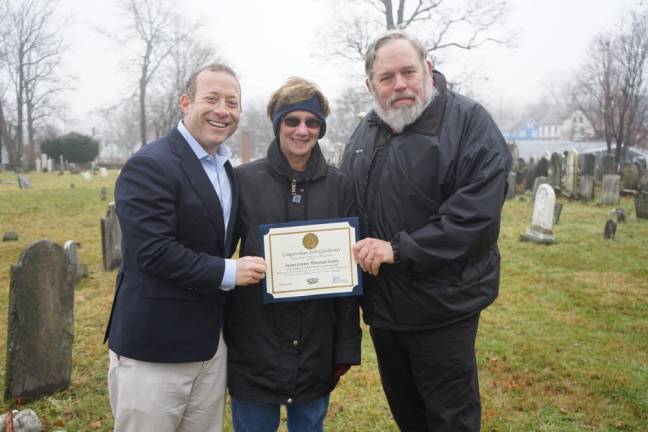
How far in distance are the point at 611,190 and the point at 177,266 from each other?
1797cm

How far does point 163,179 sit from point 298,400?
4.29 ft

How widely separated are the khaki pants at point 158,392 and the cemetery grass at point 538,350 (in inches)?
70.3

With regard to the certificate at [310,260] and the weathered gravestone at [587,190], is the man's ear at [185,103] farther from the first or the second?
the weathered gravestone at [587,190]

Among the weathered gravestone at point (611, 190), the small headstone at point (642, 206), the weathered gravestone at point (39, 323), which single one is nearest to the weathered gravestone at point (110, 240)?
the weathered gravestone at point (39, 323)

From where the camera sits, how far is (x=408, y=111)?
271 cm

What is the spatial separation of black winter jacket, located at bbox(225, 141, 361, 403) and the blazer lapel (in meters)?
0.18

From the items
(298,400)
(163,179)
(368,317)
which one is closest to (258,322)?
(298,400)

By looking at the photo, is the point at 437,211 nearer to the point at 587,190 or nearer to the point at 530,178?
the point at 587,190

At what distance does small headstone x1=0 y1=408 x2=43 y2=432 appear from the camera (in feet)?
12.6

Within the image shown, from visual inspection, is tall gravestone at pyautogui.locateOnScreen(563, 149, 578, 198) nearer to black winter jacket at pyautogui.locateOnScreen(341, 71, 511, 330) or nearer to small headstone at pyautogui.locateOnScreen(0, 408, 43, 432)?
black winter jacket at pyautogui.locateOnScreen(341, 71, 511, 330)

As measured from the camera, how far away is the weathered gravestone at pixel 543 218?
10.4m

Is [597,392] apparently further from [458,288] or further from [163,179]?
[163,179]

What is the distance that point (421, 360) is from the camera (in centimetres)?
280

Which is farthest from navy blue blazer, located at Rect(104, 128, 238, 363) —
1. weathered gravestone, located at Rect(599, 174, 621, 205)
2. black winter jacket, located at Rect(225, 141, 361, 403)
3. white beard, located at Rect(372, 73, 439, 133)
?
weathered gravestone, located at Rect(599, 174, 621, 205)
